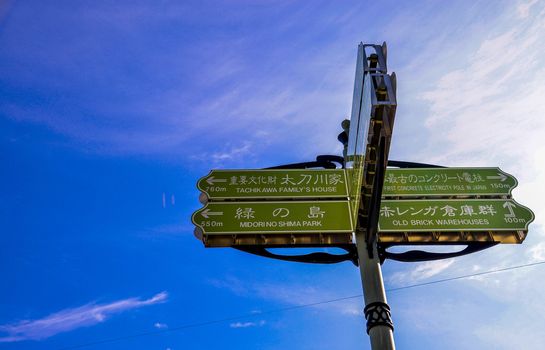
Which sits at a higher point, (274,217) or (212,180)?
(212,180)

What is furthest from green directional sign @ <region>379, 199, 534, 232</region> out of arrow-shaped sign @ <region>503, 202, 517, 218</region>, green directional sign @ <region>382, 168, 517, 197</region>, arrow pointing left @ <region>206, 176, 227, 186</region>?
arrow pointing left @ <region>206, 176, 227, 186</region>

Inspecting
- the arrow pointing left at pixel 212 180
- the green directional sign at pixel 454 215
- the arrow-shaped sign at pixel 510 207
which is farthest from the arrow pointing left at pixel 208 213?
the arrow-shaped sign at pixel 510 207

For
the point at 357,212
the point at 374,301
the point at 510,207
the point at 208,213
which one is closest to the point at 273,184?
the point at 208,213

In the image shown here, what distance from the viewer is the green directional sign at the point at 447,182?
8492 millimetres

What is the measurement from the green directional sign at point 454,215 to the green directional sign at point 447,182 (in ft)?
0.57

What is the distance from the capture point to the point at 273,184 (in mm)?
8570

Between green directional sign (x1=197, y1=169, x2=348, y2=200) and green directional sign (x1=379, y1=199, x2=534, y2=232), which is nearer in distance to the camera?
green directional sign (x1=379, y1=199, x2=534, y2=232)

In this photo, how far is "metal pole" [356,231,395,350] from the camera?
21.7 feet

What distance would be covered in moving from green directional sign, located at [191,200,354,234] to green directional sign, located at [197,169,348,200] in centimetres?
18

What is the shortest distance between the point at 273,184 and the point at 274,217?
72 cm

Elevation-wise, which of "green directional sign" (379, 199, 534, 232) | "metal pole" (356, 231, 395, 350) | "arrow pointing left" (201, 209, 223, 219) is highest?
"arrow pointing left" (201, 209, 223, 219)

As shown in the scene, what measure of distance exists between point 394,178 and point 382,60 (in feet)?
10.9

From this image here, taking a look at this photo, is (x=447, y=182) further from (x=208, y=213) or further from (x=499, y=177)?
(x=208, y=213)

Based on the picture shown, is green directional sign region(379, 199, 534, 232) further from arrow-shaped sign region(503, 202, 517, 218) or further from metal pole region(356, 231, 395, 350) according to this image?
metal pole region(356, 231, 395, 350)
